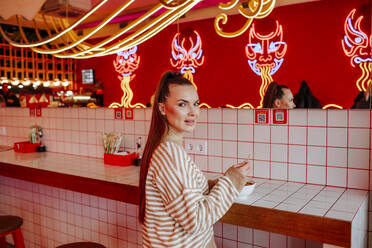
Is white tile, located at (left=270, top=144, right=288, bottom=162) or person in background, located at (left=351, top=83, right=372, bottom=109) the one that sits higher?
person in background, located at (left=351, top=83, right=372, bottom=109)

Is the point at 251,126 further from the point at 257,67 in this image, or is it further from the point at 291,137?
the point at 257,67

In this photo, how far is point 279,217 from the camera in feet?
4.92

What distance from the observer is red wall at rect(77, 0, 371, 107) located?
2223 millimetres

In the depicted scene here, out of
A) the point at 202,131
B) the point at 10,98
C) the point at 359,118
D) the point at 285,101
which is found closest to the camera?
the point at 359,118

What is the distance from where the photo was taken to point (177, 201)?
1164 millimetres

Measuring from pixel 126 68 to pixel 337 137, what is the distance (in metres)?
2.27

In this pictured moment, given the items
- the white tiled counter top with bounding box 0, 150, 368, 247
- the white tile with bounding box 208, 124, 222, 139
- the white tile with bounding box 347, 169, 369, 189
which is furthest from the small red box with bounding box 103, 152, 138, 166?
the white tile with bounding box 347, 169, 369, 189

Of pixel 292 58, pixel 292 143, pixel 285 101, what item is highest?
pixel 292 58

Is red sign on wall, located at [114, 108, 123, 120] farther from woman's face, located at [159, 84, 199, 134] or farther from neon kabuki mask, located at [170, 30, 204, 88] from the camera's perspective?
woman's face, located at [159, 84, 199, 134]

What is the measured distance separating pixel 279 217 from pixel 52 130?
2765mm

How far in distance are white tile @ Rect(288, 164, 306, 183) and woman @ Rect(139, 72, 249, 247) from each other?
31.5 inches

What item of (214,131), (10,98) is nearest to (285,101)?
(214,131)

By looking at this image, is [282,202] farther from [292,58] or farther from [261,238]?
[292,58]

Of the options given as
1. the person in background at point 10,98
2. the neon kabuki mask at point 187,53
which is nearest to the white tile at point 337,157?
the neon kabuki mask at point 187,53
